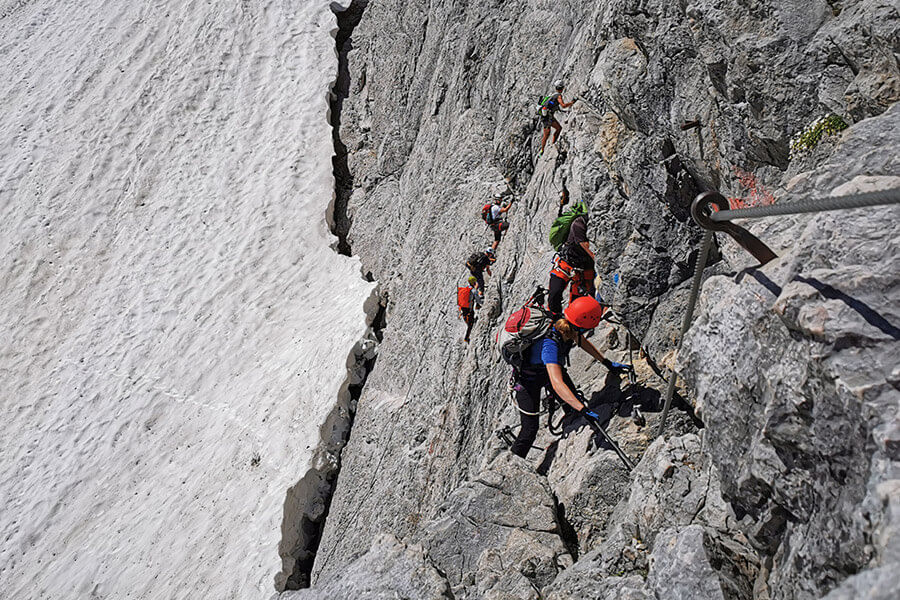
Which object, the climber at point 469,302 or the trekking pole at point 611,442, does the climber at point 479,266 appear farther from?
the trekking pole at point 611,442

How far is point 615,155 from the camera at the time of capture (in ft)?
27.9

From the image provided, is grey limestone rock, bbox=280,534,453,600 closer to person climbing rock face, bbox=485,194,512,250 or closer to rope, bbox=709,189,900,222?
rope, bbox=709,189,900,222

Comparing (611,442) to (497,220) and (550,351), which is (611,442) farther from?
(497,220)

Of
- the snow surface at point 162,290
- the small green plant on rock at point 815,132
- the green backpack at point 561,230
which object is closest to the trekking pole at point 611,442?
the green backpack at point 561,230

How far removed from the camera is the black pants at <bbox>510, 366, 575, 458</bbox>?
767 centimetres

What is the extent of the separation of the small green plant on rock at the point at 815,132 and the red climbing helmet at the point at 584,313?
2374mm

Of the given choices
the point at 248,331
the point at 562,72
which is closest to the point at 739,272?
the point at 562,72

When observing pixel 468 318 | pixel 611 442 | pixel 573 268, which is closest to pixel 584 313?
pixel 573 268

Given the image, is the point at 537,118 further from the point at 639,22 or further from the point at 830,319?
the point at 830,319

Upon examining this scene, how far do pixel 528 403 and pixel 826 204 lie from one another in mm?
5049

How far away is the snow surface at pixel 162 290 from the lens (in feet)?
55.8

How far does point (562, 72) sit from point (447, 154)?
4.79 m

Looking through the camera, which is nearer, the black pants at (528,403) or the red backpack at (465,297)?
the black pants at (528,403)

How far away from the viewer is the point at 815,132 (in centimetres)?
575
